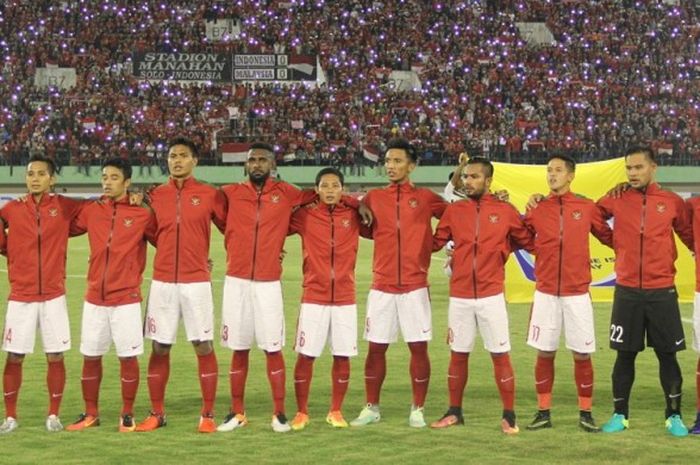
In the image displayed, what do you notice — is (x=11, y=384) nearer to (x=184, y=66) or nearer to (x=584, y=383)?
(x=584, y=383)

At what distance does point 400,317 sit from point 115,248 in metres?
2.34

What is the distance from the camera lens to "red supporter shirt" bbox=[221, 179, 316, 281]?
30.0 ft

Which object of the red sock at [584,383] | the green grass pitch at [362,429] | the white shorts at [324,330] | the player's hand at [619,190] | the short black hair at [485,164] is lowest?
the green grass pitch at [362,429]

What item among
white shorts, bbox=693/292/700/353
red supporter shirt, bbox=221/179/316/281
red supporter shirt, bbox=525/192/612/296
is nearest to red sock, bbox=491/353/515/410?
red supporter shirt, bbox=525/192/612/296

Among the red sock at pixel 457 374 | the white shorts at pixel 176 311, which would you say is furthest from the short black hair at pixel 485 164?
the white shorts at pixel 176 311

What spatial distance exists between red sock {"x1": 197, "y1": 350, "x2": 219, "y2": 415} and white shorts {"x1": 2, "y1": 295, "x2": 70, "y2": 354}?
1.09 metres

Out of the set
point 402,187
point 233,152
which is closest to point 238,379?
point 402,187

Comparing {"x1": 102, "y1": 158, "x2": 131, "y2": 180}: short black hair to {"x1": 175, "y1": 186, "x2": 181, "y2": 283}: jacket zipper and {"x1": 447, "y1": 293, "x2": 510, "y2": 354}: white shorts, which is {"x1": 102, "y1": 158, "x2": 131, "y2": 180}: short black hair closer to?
{"x1": 175, "y1": 186, "x2": 181, "y2": 283}: jacket zipper

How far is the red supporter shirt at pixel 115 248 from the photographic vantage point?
9.00 m

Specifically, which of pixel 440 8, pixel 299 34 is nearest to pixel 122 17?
pixel 299 34

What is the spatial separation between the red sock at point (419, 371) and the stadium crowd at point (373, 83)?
101 feet

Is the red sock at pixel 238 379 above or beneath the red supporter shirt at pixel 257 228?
beneath

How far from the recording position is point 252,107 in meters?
43.5

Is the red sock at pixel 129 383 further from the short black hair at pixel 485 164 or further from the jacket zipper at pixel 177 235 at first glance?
the short black hair at pixel 485 164
